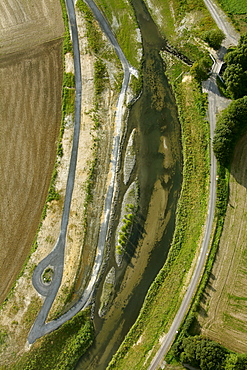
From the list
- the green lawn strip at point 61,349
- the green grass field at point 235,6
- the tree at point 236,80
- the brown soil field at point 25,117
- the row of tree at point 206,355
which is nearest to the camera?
the row of tree at point 206,355

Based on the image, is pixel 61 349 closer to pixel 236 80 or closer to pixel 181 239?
pixel 181 239

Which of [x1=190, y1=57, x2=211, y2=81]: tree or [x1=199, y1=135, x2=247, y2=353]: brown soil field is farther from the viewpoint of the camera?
[x1=190, y1=57, x2=211, y2=81]: tree

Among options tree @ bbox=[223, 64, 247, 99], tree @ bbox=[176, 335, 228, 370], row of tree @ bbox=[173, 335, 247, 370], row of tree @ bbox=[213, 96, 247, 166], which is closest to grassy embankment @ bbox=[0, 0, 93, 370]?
row of tree @ bbox=[173, 335, 247, 370]

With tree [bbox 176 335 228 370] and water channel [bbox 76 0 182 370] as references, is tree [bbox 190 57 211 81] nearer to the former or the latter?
water channel [bbox 76 0 182 370]

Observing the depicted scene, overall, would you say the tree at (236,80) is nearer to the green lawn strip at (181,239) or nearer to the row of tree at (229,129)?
the row of tree at (229,129)

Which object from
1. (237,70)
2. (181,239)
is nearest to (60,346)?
(181,239)

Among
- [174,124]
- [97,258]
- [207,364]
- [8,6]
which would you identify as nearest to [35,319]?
[97,258]

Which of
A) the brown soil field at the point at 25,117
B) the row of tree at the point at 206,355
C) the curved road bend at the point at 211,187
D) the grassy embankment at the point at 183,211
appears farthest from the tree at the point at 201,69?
the row of tree at the point at 206,355
